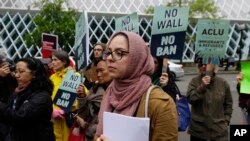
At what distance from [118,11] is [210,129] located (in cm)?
4291

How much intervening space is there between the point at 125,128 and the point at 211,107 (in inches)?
116

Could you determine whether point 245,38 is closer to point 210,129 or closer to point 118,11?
point 118,11

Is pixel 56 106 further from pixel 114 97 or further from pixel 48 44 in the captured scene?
pixel 114 97

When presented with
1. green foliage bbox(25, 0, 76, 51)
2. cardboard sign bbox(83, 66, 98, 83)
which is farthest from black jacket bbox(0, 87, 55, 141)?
green foliage bbox(25, 0, 76, 51)

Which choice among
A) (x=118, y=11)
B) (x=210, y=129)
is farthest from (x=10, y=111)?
(x=118, y=11)

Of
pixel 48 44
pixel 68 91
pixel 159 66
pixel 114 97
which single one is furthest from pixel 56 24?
pixel 114 97

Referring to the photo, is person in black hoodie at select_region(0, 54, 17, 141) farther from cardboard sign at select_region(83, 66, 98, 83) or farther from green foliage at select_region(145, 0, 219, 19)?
green foliage at select_region(145, 0, 219, 19)

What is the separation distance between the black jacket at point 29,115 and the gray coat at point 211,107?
70.5 inches

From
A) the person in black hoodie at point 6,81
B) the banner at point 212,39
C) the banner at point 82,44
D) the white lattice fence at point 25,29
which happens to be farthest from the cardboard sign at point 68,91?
the white lattice fence at point 25,29

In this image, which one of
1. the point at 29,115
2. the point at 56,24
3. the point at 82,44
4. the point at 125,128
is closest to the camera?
the point at 125,128

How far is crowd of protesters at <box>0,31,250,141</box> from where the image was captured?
8.07ft

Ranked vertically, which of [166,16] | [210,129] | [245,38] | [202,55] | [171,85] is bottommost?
[210,129]

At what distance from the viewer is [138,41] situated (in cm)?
250

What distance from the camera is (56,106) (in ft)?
17.3
